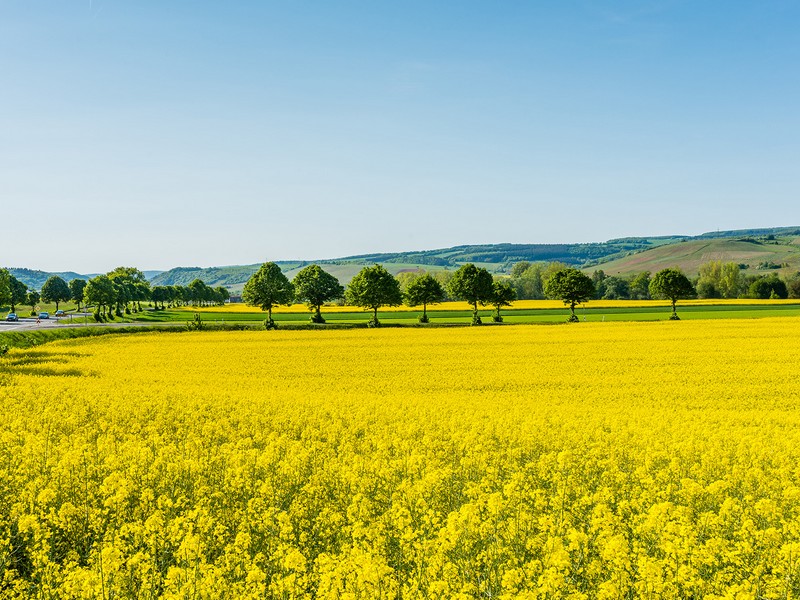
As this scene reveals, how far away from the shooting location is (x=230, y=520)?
27.8 feet

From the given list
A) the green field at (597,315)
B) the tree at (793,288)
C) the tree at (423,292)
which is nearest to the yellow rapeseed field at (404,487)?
the green field at (597,315)

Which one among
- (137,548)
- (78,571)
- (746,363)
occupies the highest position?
(78,571)

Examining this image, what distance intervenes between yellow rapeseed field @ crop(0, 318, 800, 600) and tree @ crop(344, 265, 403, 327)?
46.3 m

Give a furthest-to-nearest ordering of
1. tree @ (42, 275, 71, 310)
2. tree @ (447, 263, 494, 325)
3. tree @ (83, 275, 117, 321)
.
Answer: tree @ (42, 275, 71, 310), tree @ (83, 275, 117, 321), tree @ (447, 263, 494, 325)

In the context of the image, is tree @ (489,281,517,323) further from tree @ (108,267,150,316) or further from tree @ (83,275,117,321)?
tree @ (108,267,150,316)

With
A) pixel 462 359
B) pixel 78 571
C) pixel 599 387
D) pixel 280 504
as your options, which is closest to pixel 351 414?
pixel 280 504

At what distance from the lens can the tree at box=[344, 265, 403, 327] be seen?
74.2 meters

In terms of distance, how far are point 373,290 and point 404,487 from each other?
6568 centimetres

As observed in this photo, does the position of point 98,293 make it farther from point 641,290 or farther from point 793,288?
point 793,288

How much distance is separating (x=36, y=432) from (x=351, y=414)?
7.90m

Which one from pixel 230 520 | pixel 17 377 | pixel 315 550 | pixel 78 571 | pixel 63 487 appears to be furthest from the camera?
pixel 17 377

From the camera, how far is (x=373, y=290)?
74.1 meters

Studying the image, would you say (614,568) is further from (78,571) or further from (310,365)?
(310,365)

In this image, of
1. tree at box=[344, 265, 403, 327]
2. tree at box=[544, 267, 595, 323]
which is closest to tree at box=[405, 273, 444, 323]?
tree at box=[344, 265, 403, 327]
